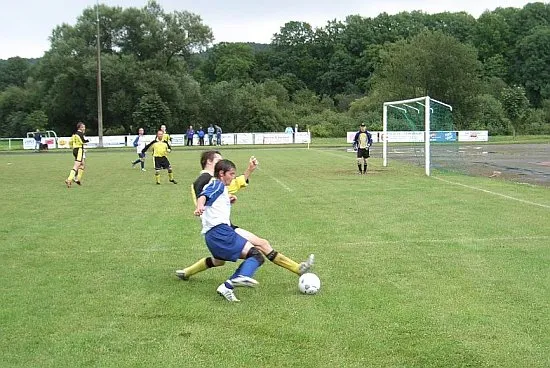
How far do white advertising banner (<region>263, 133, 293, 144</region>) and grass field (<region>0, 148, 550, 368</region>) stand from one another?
4798 centimetres

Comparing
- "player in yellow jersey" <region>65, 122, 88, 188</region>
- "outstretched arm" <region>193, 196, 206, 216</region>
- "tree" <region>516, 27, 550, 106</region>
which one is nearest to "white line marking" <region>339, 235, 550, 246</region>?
"outstretched arm" <region>193, 196, 206, 216</region>

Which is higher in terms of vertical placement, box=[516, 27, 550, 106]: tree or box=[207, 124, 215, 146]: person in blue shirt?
box=[516, 27, 550, 106]: tree

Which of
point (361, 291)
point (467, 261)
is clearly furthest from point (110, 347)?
point (467, 261)

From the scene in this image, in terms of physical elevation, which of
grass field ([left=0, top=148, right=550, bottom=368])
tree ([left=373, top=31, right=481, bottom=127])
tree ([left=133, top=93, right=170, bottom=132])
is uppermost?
tree ([left=373, top=31, right=481, bottom=127])

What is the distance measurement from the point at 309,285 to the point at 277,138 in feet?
187

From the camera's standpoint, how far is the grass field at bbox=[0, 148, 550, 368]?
5574 millimetres

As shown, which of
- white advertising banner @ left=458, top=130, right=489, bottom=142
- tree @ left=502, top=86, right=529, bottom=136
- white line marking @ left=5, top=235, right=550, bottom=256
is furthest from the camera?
tree @ left=502, top=86, right=529, bottom=136

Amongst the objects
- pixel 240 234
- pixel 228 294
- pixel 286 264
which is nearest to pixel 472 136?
pixel 286 264

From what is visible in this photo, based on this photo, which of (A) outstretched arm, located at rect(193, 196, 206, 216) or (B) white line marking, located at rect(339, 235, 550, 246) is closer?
(A) outstretched arm, located at rect(193, 196, 206, 216)

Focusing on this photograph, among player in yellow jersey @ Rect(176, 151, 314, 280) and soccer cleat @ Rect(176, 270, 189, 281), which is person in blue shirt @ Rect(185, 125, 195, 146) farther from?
soccer cleat @ Rect(176, 270, 189, 281)

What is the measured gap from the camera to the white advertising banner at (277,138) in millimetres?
63969

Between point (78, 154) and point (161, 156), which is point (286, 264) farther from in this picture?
point (78, 154)

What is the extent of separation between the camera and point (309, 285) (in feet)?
24.4

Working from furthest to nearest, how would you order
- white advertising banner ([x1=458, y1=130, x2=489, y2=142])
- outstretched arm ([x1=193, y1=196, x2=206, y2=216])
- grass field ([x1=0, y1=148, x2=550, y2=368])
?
white advertising banner ([x1=458, y1=130, x2=489, y2=142]) < outstretched arm ([x1=193, y1=196, x2=206, y2=216]) < grass field ([x1=0, y1=148, x2=550, y2=368])
